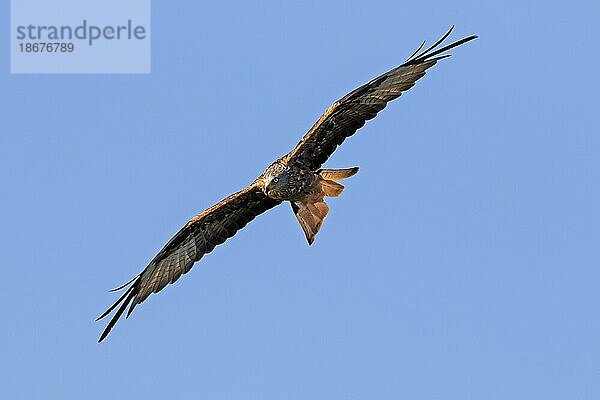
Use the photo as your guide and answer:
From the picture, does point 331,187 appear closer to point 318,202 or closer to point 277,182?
point 318,202

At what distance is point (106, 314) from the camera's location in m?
23.1

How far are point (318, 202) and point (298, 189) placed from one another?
0.99 feet

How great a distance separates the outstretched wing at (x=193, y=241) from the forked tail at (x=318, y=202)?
3.08 feet

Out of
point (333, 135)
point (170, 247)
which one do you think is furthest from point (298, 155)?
point (170, 247)

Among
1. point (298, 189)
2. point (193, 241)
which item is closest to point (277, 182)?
point (298, 189)

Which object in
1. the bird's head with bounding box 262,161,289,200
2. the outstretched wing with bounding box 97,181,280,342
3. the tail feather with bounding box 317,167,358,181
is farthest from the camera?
the outstretched wing with bounding box 97,181,280,342

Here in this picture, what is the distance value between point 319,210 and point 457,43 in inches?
103

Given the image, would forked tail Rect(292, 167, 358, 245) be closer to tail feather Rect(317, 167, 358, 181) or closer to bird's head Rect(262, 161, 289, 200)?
tail feather Rect(317, 167, 358, 181)

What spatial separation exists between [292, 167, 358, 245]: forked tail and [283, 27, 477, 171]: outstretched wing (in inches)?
16.5

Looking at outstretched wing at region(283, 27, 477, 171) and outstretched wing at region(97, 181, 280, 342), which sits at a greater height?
outstretched wing at region(283, 27, 477, 171)

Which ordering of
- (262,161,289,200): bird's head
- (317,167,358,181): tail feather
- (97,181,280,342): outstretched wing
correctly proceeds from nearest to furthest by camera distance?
(317,167,358,181): tail feather, (262,161,289,200): bird's head, (97,181,280,342): outstretched wing

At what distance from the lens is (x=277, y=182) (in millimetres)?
22531

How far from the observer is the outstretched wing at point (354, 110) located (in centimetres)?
2267

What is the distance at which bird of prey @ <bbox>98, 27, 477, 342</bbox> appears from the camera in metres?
22.5
